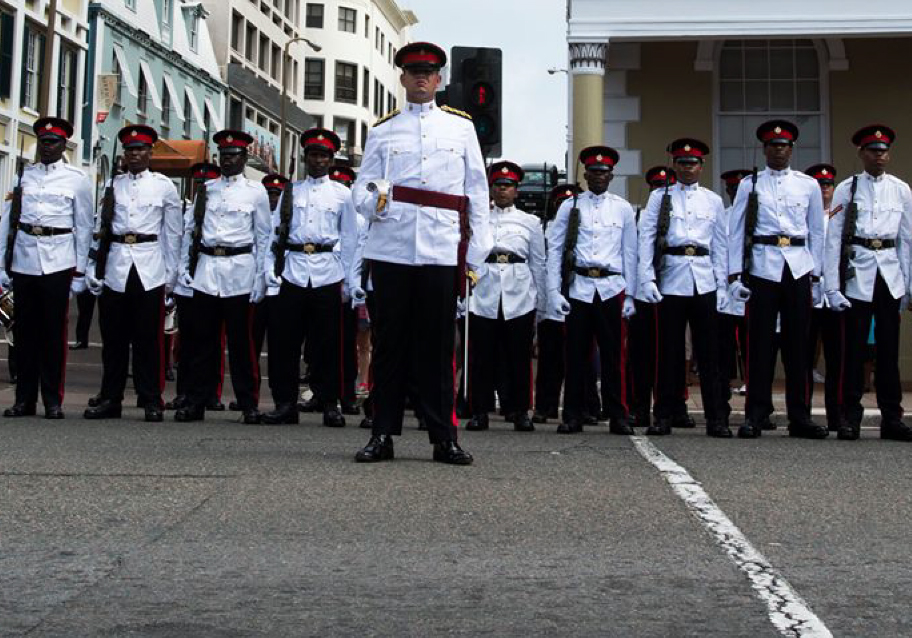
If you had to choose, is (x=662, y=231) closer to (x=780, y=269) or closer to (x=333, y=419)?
(x=780, y=269)

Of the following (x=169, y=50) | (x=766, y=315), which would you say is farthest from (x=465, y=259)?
(x=169, y=50)

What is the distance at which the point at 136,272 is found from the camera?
11.8 m

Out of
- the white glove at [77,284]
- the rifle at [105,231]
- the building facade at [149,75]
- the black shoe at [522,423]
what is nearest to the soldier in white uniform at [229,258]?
the rifle at [105,231]

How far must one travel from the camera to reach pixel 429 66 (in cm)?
880

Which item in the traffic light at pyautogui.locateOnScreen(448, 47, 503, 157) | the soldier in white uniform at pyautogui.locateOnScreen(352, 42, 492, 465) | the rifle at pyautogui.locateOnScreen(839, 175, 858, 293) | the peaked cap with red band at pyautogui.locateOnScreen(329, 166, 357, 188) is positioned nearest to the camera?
the soldier in white uniform at pyautogui.locateOnScreen(352, 42, 492, 465)

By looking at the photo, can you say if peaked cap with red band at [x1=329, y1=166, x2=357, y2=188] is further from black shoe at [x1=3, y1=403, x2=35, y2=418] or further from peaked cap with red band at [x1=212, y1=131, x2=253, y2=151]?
black shoe at [x1=3, y1=403, x2=35, y2=418]

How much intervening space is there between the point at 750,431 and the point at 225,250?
4.05m

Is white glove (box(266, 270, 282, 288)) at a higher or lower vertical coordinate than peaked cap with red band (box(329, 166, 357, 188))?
lower

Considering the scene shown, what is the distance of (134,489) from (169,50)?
1907 inches

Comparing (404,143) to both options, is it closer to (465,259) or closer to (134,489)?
(465,259)

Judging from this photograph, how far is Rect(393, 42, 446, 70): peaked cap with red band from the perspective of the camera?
8750 millimetres

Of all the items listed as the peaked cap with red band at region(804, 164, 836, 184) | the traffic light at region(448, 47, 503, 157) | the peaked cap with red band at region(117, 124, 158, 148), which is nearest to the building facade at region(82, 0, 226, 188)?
the traffic light at region(448, 47, 503, 157)

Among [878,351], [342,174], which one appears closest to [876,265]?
[878,351]

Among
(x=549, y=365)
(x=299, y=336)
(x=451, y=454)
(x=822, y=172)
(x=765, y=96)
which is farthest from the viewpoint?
(x=765, y=96)
